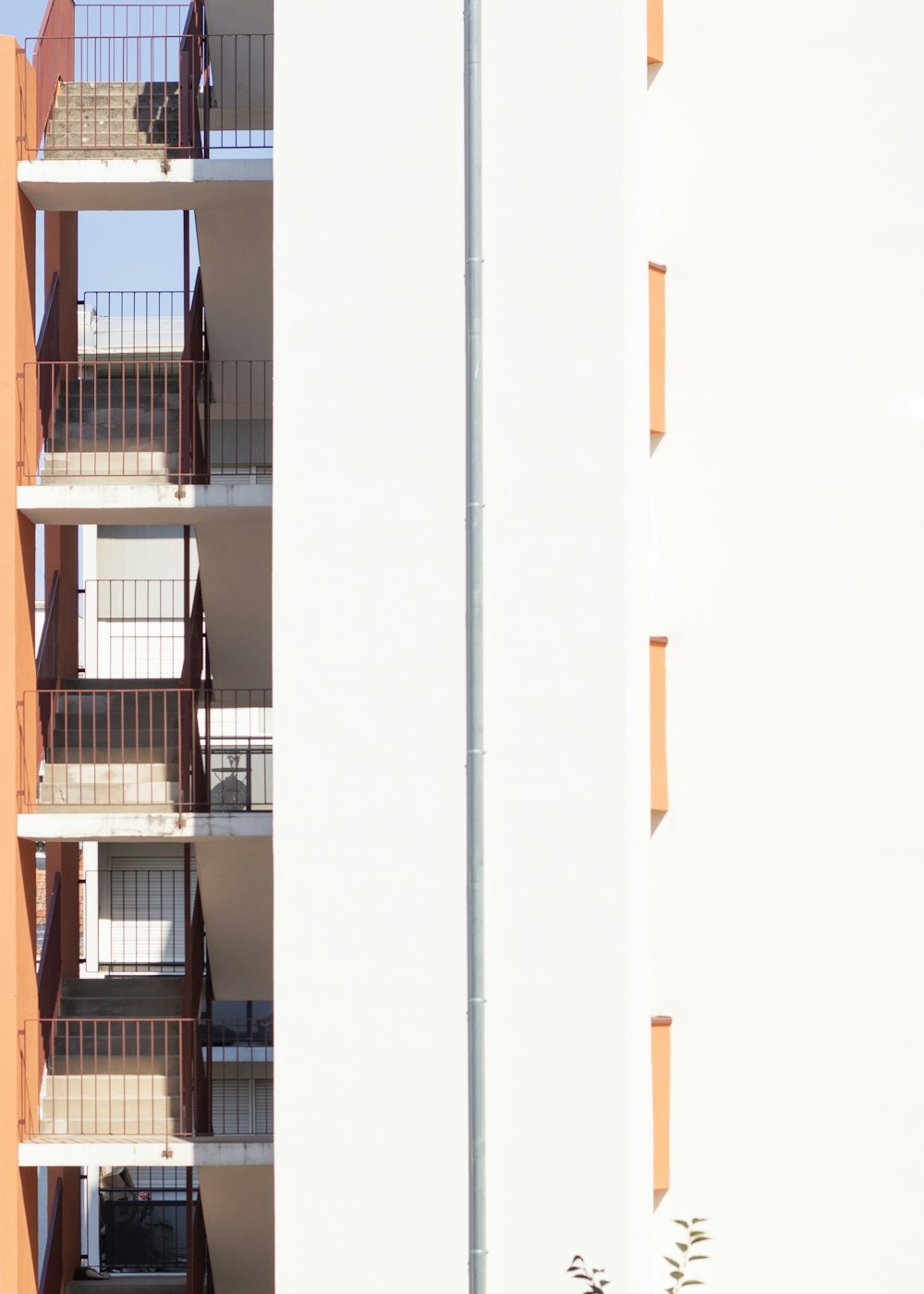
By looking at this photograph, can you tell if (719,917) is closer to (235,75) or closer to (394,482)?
(394,482)

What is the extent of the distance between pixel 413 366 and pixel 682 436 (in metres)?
2.07

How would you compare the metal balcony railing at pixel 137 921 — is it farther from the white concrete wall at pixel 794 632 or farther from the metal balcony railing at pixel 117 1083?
the white concrete wall at pixel 794 632

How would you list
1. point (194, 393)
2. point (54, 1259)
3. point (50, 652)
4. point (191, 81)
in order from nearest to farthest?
point (194, 393) → point (191, 81) → point (50, 652) → point (54, 1259)

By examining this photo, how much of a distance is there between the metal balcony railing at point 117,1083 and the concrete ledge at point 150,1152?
15 centimetres

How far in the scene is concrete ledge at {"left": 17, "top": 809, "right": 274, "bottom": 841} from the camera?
10750mm

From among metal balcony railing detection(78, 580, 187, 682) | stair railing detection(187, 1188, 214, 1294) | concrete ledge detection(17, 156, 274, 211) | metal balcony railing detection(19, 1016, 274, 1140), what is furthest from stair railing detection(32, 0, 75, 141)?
metal balcony railing detection(78, 580, 187, 682)

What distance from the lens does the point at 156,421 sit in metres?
12.2

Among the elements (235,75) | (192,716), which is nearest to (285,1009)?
(192,716)

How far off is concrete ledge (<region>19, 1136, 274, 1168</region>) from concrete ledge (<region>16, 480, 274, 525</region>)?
466 centimetres

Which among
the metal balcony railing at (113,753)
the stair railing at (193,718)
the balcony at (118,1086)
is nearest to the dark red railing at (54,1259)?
the balcony at (118,1086)

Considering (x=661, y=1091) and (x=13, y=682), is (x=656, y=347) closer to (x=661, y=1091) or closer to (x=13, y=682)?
(x=661, y=1091)

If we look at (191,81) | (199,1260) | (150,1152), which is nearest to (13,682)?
(150,1152)

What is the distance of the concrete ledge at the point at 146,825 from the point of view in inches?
423

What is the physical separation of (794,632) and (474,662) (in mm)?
2465
